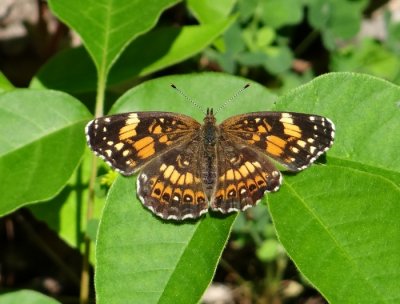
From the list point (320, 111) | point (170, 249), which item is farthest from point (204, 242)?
point (320, 111)

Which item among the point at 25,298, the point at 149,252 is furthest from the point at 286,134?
the point at 25,298

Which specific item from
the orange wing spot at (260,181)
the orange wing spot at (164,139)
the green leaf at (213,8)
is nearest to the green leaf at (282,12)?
the green leaf at (213,8)

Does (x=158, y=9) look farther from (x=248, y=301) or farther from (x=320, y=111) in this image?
(x=248, y=301)

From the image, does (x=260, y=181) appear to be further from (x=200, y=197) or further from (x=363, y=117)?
(x=363, y=117)

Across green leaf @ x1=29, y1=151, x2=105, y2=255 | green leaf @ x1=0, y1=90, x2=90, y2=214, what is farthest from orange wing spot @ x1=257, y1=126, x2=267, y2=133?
green leaf @ x1=29, y1=151, x2=105, y2=255

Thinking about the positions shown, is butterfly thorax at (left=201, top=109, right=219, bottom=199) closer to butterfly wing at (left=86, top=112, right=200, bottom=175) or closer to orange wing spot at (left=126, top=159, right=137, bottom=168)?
butterfly wing at (left=86, top=112, right=200, bottom=175)

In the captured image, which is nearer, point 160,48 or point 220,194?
point 220,194

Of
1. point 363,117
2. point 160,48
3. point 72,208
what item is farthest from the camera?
point 160,48

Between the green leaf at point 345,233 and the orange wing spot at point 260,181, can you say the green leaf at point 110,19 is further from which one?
the green leaf at point 345,233
